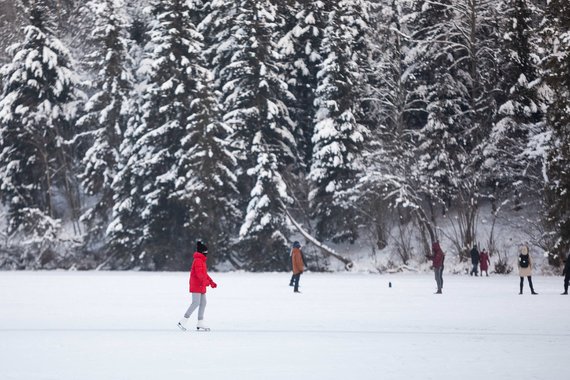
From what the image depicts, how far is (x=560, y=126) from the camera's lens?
3541 cm

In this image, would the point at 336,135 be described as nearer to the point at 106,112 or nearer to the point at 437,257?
the point at 106,112

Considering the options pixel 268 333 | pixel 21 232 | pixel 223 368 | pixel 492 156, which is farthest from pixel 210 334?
pixel 21 232

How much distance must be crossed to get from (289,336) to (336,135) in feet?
101

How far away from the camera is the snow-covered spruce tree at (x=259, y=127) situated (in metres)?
44.4

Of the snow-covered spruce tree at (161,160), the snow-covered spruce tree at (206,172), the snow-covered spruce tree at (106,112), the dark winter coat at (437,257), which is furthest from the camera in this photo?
the snow-covered spruce tree at (106,112)

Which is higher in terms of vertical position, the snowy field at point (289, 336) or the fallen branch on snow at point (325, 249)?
the fallen branch on snow at point (325, 249)

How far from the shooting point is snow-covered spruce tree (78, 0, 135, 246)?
4975 centimetres

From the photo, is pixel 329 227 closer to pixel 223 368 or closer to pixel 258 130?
pixel 258 130

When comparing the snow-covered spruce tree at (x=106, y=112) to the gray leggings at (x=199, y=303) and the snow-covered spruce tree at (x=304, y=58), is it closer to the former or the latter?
the snow-covered spruce tree at (x=304, y=58)

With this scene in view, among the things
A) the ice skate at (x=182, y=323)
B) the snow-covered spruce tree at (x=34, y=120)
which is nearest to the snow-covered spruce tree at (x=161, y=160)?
the snow-covered spruce tree at (x=34, y=120)

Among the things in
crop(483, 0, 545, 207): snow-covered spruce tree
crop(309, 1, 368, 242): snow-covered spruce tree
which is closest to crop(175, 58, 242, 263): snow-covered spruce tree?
crop(309, 1, 368, 242): snow-covered spruce tree

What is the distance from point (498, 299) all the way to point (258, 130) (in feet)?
82.4

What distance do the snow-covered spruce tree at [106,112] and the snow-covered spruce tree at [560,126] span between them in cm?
2475

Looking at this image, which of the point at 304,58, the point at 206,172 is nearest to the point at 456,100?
the point at 304,58
